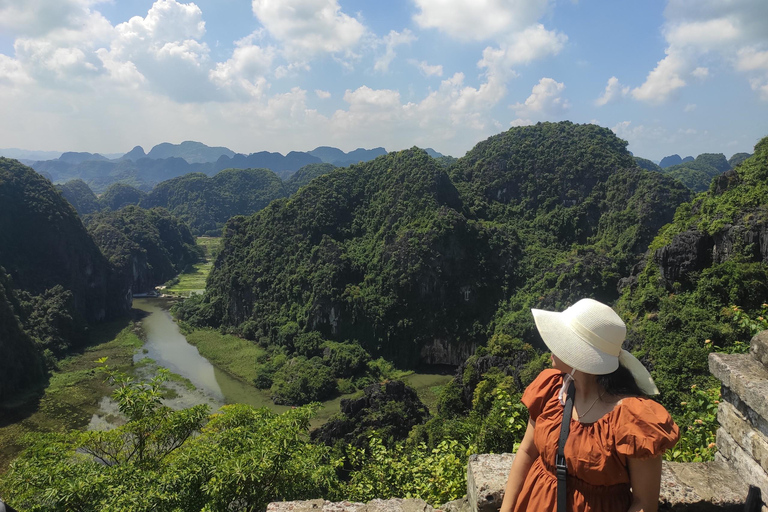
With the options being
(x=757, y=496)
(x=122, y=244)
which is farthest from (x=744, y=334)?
(x=122, y=244)

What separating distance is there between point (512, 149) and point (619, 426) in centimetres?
5214

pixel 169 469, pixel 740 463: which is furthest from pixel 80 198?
pixel 740 463

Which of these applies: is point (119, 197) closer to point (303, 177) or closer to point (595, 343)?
point (303, 177)

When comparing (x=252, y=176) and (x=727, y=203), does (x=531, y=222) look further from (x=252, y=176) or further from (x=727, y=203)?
(x=252, y=176)

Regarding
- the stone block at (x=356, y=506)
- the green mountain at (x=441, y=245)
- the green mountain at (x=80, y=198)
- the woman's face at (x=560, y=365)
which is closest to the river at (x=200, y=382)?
the green mountain at (x=441, y=245)

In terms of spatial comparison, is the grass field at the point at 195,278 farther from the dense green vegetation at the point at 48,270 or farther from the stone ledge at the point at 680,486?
the stone ledge at the point at 680,486

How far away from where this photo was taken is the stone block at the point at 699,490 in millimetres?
2855

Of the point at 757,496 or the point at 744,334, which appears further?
the point at 744,334

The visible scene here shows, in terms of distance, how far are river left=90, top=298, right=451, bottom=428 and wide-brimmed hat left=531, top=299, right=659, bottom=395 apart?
847 inches

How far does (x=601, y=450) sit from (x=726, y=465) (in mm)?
2136

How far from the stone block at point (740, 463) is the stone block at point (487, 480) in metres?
1.59

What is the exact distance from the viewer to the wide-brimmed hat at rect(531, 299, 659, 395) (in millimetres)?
2115

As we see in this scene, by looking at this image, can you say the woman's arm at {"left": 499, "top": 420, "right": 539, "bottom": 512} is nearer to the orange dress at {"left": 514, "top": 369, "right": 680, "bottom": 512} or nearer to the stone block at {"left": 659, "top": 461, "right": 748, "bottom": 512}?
the orange dress at {"left": 514, "top": 369, "right": 680, "bottom": 512}

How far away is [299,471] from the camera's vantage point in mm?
6758
